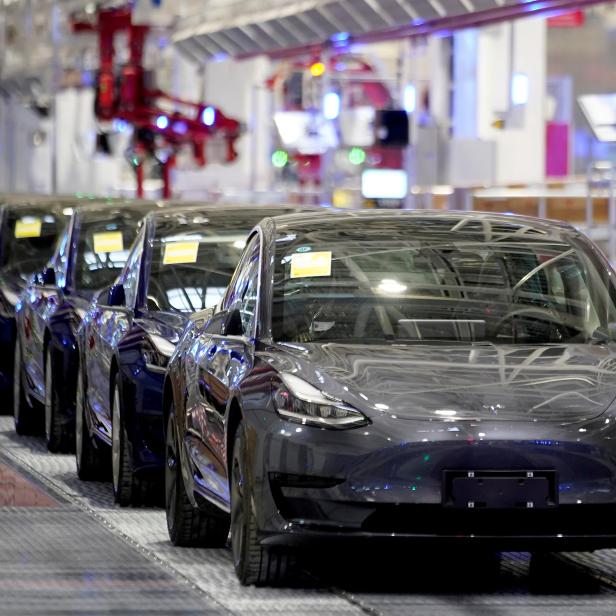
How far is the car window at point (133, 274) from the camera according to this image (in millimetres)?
11609

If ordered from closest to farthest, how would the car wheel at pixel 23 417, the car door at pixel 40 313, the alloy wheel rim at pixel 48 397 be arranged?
the alloy wheel rim at pixel 48 397 < the car door at pixel 40 313 < the car wheel at pixel 23 417

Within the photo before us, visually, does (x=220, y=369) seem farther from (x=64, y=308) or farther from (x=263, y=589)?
(x=64, y=308)

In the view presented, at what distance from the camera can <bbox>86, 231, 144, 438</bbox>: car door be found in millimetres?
11438

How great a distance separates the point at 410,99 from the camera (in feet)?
92.9

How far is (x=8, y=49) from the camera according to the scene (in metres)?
48.0

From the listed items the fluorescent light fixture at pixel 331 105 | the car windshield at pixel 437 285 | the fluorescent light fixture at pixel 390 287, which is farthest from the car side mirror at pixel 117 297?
the fluorescent light fixture at pixel 331 105

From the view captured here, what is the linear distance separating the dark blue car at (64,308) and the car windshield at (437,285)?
15.8 ft

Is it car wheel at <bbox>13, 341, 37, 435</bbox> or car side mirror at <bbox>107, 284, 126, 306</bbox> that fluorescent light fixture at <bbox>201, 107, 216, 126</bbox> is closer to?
car wheel at <bbox>13, 341, 37, 435</bbox>

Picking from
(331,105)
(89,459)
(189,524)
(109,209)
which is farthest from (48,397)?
(331,105)

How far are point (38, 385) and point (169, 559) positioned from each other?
5810 millimetres

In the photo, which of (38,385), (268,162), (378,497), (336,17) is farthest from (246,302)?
(268,162)

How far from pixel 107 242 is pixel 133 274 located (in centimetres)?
269

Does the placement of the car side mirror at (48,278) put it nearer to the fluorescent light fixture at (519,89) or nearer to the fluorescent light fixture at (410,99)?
the fluorescent light fixture at (410,99)

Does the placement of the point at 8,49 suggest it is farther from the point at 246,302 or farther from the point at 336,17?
the point at 246,302
